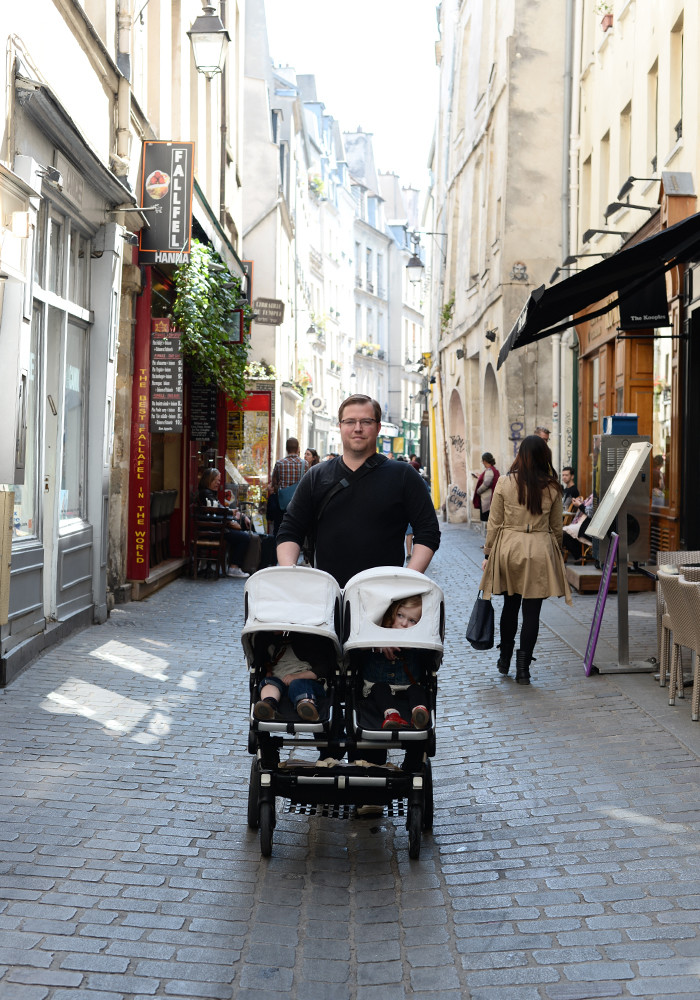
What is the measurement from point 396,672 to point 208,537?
38.2 ft

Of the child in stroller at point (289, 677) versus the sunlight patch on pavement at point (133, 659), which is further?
the sunlight patch on pavement at point (133, 659)

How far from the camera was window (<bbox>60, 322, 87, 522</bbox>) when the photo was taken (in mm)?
10422

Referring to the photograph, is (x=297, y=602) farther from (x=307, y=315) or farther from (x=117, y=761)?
(x=307, y=315)

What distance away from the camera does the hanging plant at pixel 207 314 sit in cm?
1390

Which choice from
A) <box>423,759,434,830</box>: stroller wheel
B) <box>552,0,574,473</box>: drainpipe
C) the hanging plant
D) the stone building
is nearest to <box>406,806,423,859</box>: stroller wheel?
<box>423,759,434,830</box>: stroller wheel

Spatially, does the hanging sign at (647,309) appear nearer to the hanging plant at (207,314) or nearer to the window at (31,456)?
the hanging plant at (207,314)

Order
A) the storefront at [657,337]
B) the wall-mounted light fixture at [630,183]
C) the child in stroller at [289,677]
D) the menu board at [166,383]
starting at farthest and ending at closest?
the wall-mounted light fixture at [630,183] → the menu board at [166,383] → the storefront at [657,337] → the child in stroller at [289,677]

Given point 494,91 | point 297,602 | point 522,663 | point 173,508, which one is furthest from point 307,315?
point 297,602

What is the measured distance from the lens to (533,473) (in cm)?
Answer: 840

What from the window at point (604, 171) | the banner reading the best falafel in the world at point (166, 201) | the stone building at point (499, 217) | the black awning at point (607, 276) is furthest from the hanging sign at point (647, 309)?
the stone building at point (499, 217)

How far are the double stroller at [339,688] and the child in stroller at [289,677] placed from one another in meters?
0.01

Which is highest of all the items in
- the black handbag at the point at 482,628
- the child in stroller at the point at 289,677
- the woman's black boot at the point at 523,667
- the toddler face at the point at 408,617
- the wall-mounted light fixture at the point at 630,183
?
the wall-mounted light fixture at the point at 630,183

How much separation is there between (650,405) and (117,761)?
1158 centimetres

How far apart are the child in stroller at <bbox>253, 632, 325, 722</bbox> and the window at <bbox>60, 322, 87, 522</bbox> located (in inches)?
231
